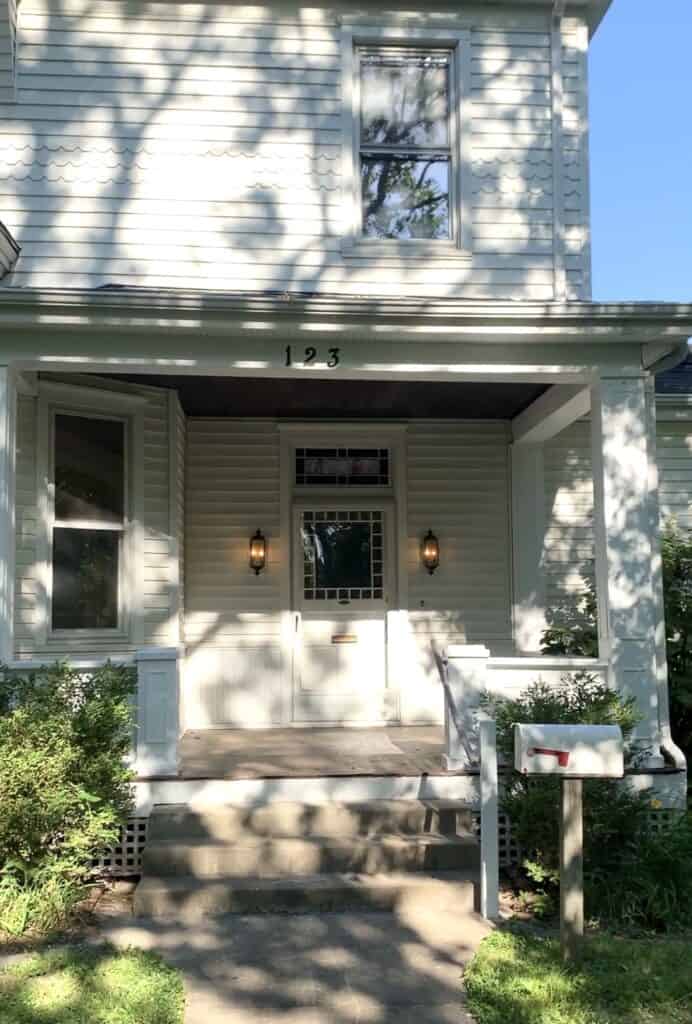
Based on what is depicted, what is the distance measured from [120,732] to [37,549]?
198 cm

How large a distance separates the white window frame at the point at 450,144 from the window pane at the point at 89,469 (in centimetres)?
243

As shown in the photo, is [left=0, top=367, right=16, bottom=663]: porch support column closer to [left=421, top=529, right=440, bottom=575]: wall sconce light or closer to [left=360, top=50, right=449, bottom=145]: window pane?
[left=360, top=50, right=449, bottom=145]: window pane

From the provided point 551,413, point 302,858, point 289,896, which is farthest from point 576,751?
point 551,413

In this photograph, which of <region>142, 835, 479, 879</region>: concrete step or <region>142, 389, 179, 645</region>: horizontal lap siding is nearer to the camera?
<region>142, 835, 479, 879</region>: concrete step

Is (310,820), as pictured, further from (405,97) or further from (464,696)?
(405,97)

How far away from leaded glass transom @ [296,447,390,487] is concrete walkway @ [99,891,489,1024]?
4.69 meters

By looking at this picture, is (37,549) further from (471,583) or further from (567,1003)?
(567,1003)

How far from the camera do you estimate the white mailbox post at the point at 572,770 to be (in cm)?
430

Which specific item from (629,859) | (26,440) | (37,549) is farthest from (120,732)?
(629,859)

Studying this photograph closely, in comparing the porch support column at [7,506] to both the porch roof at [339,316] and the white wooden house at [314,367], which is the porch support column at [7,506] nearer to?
the white wooden house at [314,367]

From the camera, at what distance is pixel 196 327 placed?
250 inches

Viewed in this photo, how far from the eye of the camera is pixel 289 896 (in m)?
5.28

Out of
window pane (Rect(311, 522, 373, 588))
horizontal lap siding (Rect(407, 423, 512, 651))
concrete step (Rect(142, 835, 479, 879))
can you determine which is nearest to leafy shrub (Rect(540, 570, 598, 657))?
horizontal lap siding (Rect(407, 423, 512, 651))

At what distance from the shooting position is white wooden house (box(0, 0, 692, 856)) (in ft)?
21.1
